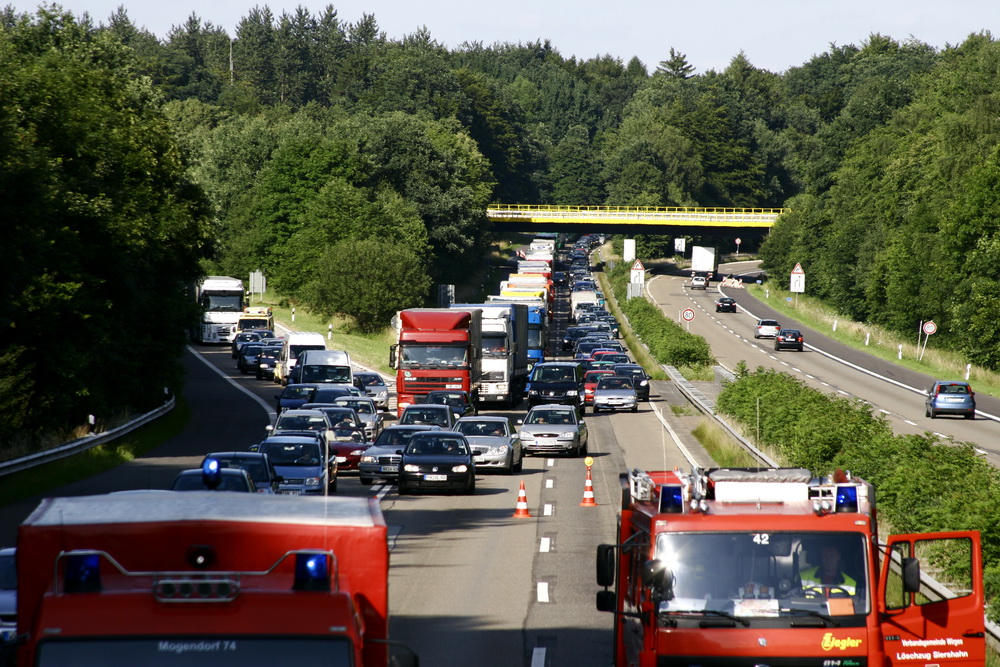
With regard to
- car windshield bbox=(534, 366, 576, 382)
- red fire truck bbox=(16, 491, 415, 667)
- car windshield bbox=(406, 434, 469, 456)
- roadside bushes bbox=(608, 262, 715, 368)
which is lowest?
roadside bushes bbox=(608, 262, 715, 368)

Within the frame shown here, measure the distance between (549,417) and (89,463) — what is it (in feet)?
40.9

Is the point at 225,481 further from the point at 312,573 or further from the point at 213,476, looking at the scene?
the point at 312,573

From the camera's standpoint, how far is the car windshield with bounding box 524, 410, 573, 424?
36781 mm

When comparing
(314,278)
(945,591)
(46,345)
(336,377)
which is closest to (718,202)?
(314,278)

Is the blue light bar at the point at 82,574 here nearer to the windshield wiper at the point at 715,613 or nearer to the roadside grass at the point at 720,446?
the windshield wiper at the point at 715,613

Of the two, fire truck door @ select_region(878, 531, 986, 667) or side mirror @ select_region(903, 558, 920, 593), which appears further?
fire truck door @ select_region(878, 531, 986, 667)

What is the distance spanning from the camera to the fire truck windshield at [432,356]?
146ft

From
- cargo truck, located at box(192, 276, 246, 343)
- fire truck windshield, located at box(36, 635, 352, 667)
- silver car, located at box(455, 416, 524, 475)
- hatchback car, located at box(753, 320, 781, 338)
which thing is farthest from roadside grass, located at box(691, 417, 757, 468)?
hatchback car, located at box(753, 320, 781, 338)

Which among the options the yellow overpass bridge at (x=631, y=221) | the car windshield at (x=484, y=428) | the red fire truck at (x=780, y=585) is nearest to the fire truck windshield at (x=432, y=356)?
the car windshield at (x=484, y=428)

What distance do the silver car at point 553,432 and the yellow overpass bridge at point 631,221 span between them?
88822 mm

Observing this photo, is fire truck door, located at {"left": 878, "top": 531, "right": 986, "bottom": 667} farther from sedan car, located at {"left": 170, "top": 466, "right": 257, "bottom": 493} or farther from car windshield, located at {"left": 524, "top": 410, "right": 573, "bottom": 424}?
car windshield, located at {"left": 524, "top": 410, "right": 573, "bottom": 424}

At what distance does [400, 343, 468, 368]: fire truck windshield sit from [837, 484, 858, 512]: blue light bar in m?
35.6

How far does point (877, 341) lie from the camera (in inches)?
3236

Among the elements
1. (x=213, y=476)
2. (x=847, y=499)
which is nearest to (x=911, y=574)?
(x=847, y=499)
